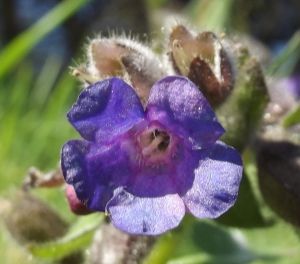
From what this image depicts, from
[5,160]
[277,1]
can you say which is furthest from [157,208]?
[277,1]

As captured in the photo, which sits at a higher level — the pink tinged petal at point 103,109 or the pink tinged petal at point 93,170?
the pink tinged petal at point 103,109

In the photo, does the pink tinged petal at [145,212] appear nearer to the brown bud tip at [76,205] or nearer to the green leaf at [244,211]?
the brown bud tip at [76,205]

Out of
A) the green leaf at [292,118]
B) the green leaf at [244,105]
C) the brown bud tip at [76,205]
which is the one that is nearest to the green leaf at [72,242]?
the brown bud tip at [76,205]

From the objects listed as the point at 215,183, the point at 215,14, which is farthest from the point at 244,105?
the point at 215,14

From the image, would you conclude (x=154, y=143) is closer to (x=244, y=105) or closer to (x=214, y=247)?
(x=244, y=105)

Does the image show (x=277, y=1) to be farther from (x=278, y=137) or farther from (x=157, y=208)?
(x=157, y=208)
